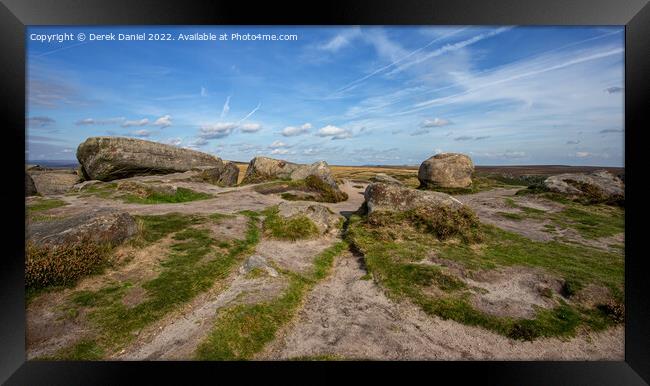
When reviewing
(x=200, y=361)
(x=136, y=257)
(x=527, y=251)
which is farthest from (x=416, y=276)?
(x=136, y=257)

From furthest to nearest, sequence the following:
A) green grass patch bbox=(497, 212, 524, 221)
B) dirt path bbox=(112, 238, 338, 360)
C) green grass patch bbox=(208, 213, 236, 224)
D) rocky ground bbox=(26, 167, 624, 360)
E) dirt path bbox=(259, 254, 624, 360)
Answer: green grass patch bbox=(497, 212, 524, 221) → green grass patch bbox=(208, 213, 236, 224) → dirt path bbox=(259, 254, 624, 360) → rocky ground bbox=(26, 167, 624, 360) → dirt path bbox=(112, 238, 338, 360)

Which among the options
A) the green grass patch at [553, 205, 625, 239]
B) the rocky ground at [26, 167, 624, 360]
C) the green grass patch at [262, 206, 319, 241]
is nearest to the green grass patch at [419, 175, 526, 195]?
the green grass patch at [553, 205, 625, 239]

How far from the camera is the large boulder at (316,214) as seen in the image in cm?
1627

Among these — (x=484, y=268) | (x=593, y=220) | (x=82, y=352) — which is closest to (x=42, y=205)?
(x=82, y=352)

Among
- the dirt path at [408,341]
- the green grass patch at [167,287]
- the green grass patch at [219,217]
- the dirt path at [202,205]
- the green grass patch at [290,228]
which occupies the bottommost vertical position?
the dirt path at [408,341]

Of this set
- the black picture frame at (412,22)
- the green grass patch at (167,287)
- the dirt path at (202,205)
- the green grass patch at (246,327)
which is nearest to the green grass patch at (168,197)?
the dirt path at (202,205)

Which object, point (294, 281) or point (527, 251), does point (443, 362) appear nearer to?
point (294, 281)

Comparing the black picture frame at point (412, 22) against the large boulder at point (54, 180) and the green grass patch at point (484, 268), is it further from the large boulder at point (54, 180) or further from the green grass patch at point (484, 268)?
the large boulder at point (54, 180)

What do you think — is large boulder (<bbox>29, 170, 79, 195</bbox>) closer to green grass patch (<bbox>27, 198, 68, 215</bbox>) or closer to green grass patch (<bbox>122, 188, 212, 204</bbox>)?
green grass patch (<bbox>27, 198, 68, 215</bbox>)

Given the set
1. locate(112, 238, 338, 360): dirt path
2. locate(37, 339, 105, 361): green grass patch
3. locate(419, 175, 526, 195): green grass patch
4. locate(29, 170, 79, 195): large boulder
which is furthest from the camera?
locate(419, 175, 526, 195): green grass patch

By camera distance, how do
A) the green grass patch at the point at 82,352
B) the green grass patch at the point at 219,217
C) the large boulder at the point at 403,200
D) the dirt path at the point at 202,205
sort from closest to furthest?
the green grass patch at the point at 82,352
the green grass patch at the point at 219,217
the large boulder at the point at 403,200
the dirt path at the point at 202,205

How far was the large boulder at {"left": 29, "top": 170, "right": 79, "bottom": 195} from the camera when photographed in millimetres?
26469

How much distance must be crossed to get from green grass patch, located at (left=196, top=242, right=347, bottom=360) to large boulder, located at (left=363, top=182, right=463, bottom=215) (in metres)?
9.64

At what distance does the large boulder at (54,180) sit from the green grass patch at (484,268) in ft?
95.2
